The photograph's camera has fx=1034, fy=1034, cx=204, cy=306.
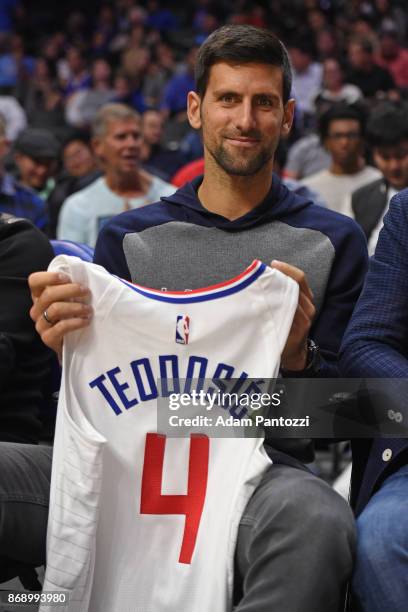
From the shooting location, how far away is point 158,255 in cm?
274

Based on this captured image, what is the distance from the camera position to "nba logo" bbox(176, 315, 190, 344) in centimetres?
234

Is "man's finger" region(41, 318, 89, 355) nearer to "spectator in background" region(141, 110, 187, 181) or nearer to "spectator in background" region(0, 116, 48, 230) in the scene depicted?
"spectator in background" region(0, 116, 48, 230)

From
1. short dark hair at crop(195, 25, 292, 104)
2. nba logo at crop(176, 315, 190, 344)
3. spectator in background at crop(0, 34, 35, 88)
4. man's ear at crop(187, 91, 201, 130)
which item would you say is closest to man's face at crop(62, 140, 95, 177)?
man's ear at crop(187, 91, 201, 130)

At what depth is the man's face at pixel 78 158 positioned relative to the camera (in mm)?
8453

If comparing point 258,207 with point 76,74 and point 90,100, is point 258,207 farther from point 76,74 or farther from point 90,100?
point 76,74

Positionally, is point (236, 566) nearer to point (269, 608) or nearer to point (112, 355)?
point (269, 608)

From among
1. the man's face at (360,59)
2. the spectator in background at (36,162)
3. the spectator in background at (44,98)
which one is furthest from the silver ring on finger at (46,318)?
the spectator in background at (44,98)

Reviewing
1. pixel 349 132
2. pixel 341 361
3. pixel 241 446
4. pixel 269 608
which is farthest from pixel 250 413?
pixel 349 132

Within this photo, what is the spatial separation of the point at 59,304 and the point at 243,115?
76cm

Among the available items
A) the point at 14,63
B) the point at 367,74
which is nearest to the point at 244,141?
the point at 367,74

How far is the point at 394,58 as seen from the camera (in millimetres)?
A: 12820

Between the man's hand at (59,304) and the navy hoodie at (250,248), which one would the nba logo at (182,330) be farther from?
the navy hoodie at (250,248)

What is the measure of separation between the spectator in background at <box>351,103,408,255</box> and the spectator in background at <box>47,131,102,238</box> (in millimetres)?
1900

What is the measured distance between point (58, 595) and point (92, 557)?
11 centimetres
